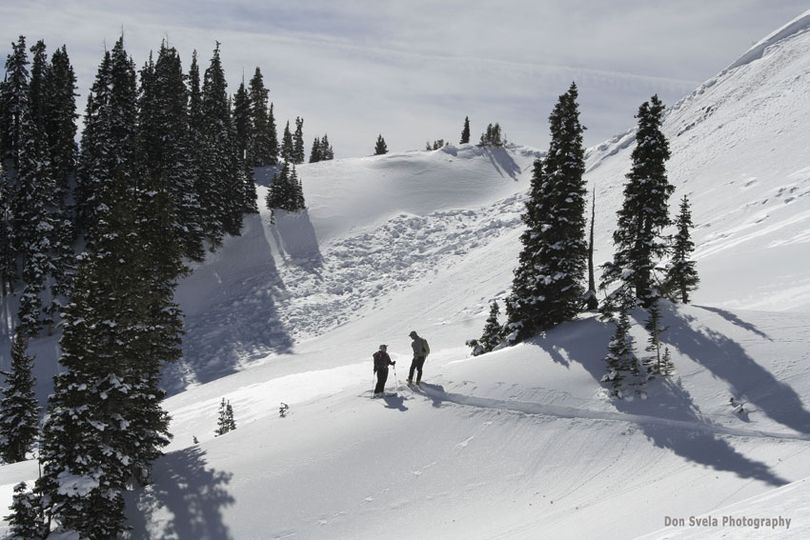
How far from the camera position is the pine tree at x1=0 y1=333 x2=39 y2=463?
93.5ft

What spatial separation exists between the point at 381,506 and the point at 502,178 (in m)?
69.9

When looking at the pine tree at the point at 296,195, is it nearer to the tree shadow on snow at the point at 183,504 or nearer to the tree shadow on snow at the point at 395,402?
the tree shadow on snow at the point at 395,402

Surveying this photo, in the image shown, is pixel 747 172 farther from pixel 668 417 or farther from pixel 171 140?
pixel 171 140

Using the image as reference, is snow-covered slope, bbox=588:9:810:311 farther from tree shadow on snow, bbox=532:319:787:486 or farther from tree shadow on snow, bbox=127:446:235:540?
tree shadow on snow, bbox=127:446:235:540

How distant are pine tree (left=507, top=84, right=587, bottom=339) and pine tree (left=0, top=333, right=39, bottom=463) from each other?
82.8ft

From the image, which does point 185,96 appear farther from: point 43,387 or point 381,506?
point 381,506

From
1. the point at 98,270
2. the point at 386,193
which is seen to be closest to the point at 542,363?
the point at 98,270

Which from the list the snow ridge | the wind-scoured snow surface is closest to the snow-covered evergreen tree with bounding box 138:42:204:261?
the wind-scoured snow surface

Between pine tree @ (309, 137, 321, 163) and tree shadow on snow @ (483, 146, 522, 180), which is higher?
pine tree @ (309, 137, 321, 163)

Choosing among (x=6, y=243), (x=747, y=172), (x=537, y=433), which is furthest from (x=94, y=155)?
(x=747, y=172)

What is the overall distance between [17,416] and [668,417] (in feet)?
101

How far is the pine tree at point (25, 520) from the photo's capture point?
13023mm

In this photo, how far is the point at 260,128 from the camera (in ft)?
268

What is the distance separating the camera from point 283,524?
1263cm
